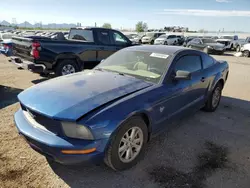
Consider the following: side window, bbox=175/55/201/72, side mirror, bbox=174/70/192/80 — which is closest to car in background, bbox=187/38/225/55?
side window, bbox=175/55/201/72

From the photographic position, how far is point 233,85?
7902 mm

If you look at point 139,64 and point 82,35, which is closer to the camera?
point 139,64

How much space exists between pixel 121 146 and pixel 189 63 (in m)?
2.16

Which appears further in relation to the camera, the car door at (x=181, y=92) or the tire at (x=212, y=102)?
the tire at (x=212, y=102)

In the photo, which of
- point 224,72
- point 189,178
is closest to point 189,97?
point 189,178

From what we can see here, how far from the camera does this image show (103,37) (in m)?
7.79

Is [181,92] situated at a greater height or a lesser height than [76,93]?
lesser

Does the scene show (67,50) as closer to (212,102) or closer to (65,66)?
(65,66)

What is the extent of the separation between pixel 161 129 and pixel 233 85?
18.8 ft

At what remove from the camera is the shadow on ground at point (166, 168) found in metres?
2.66

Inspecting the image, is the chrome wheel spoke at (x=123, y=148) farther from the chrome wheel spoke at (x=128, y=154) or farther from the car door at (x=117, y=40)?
the car door at (x=117, y=40)

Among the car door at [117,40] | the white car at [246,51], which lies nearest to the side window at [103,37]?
the car door at [117,40]

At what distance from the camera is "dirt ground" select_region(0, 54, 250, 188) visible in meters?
2.66

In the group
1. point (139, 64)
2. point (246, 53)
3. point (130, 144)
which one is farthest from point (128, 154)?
point (246, 53)
